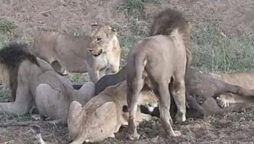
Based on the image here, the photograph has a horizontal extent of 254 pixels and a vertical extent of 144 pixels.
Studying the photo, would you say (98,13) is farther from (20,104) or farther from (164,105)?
(164,105)

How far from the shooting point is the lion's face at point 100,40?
10188mm

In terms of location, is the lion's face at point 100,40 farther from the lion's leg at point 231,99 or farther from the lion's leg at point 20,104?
the lion's leg at point 231,99

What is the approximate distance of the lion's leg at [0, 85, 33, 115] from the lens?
8344mm

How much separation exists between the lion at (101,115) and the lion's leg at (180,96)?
0.71 ft

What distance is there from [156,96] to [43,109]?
172 centimetres

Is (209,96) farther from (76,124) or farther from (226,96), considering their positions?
(76,124)

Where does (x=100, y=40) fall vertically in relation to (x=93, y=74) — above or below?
above

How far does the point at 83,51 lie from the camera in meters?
11.5

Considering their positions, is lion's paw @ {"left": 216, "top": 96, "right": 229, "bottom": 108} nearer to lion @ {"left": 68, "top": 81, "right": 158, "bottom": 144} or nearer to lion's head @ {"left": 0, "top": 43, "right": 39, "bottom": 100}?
lion @ {"left": 68, "top": 81, "right": 158, "bottom": 144}

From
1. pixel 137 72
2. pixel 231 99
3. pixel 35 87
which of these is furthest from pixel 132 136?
pixel 35 87

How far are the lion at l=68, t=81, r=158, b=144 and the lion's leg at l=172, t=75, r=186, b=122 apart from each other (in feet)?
0.71

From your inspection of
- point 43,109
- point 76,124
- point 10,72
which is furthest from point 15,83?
point 76,124

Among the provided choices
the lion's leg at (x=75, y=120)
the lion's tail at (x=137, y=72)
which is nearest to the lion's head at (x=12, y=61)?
the lion's leg at (x=75, y=120)

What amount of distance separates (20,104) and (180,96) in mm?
2039
